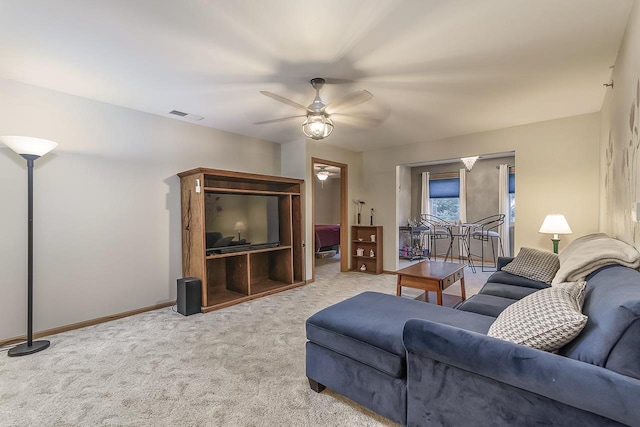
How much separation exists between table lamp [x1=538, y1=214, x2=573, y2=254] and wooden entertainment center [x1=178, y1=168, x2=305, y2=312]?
3.35 m

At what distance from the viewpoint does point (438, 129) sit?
429 centimetres

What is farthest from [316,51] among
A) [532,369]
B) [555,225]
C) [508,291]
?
[555,225]

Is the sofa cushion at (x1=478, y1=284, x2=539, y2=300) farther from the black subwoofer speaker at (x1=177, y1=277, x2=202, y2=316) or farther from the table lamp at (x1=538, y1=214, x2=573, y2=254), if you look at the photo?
the black subwoofer speaker at (x1=177, y1=277, x2=202, y2=316)

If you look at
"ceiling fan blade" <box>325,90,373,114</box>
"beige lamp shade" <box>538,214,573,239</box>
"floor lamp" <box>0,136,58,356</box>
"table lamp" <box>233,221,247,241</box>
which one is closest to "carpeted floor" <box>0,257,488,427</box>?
"floor lamp" <box>0,136,58,356</box>

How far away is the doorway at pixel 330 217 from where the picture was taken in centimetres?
564

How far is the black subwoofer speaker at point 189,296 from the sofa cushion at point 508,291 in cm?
300

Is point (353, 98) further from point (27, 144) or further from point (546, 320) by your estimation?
point (27, 144)

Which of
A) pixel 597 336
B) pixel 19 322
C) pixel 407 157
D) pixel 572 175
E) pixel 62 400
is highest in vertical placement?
pixel 407 157

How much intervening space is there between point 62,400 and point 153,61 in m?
2.49

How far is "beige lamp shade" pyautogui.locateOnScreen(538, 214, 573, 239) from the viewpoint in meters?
3.55

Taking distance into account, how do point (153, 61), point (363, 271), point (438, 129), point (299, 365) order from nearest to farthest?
point (299, 365) < point (153, 61) < point (438, 129) < point (363, 271)

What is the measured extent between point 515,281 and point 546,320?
1.98 metres

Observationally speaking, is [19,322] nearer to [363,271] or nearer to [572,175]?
[363,271]

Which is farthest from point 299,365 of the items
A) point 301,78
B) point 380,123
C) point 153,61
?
point 380,123
